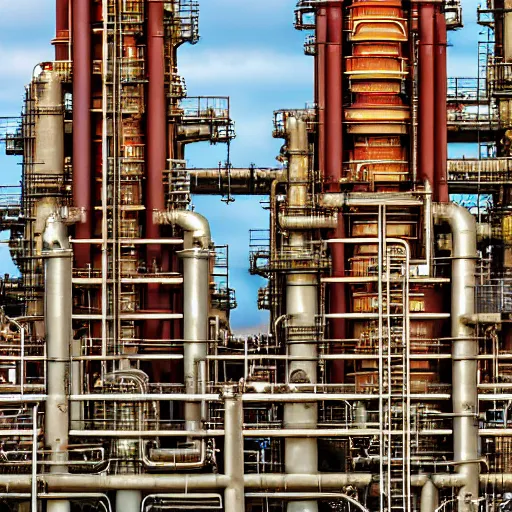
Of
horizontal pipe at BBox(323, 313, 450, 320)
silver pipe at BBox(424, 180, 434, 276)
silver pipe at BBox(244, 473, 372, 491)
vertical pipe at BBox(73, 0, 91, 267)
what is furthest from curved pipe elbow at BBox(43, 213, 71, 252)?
silver pipe at BBox(424, 180, 434, 276)

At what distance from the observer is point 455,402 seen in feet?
205

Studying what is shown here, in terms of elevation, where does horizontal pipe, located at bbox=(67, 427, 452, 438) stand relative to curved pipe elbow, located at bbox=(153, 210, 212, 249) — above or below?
below

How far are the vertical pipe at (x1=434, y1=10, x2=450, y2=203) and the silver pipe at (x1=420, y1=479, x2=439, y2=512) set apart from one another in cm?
740

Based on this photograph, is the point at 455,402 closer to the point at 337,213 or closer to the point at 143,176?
the point at 337,213

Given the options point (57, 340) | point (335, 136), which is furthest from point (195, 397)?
point (335, 136)

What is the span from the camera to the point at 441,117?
64.9m

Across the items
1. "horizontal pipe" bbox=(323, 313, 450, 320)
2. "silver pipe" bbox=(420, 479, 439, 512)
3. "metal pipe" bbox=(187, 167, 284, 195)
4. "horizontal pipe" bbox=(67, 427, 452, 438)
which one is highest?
"metal pipe" bbox=(187, 167, 284, 195)

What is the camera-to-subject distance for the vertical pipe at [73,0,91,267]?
6406 centimetres

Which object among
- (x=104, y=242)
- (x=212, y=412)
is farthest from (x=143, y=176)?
(x=212, y=412)

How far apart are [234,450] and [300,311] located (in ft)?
13.0

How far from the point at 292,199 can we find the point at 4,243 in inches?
333

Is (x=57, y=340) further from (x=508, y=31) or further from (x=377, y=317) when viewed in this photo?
(x=508, y=31)

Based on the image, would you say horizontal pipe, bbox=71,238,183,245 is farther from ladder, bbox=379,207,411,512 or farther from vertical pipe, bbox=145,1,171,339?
ladder, bbox=379,207,411,512

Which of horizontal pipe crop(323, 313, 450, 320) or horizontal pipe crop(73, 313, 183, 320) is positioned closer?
horizontal pipe crop(73, 313, 183, 320)
